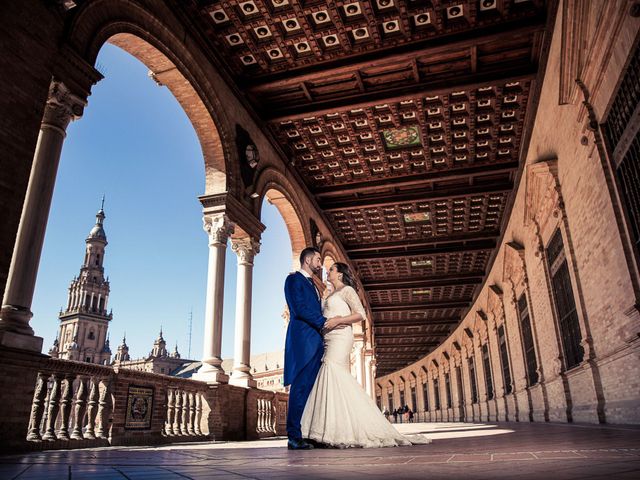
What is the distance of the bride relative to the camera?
4.23 meters

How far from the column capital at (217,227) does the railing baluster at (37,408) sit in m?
4.96

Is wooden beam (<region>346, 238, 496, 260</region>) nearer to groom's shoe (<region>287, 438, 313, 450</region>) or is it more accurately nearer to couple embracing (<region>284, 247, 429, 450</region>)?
couple embracing (<region>284, 247, 429, 450</region>)

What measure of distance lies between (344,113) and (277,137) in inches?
82.4

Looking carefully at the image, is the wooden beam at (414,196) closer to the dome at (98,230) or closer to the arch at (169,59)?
the arch at (169,59)

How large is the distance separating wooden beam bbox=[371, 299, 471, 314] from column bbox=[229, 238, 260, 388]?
17.8m

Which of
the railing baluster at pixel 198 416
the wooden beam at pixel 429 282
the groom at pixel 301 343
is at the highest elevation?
the wooden beam at pixel 429 282

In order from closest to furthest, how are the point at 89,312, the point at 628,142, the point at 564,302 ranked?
the point at 628,142 < the point at 564,302 < the point at 89,312

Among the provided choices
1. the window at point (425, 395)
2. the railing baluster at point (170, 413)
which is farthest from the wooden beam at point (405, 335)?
the railing baluster at point (170, 413)

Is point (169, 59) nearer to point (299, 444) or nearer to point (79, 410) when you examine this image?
point (79, 410)

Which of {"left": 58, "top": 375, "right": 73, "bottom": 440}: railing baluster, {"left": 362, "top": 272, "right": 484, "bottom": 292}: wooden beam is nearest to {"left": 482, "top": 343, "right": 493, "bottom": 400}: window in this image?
{"left": 362, "top": 272, "right": 484, "bottom": 292}: wooden beam

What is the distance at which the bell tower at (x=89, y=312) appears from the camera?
68.2 meters

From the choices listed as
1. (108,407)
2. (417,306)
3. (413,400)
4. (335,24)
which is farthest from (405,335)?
(108,407)

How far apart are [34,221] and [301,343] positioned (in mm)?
3553

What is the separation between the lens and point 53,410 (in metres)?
5.46
